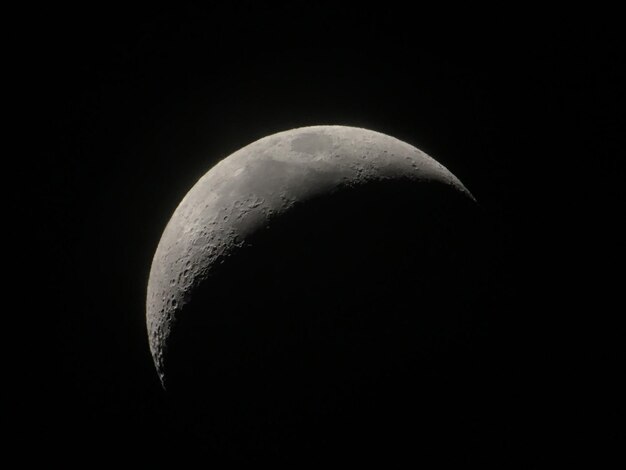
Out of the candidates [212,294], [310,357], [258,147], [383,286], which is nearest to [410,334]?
[383,286]

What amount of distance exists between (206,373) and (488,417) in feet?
3.58

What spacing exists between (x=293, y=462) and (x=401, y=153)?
1289 millimetres

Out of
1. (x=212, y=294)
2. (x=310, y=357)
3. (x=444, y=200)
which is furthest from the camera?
(x=444, y=200)

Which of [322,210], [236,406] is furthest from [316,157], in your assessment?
[236,406]

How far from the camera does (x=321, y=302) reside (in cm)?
224

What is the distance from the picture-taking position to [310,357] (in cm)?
222

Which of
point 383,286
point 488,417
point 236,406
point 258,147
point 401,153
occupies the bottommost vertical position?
point 488,417

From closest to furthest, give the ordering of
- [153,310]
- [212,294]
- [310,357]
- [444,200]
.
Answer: [310,357] < [212,294] < [444,200] < [153,310]

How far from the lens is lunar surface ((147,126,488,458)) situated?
2.24 m

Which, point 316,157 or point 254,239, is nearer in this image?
point 254,239

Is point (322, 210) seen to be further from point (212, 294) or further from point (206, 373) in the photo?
point (206, 373)

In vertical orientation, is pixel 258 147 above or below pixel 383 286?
above

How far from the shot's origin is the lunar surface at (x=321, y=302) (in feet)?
7.34

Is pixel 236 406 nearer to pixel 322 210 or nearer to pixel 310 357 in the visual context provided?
pixel 310 357
